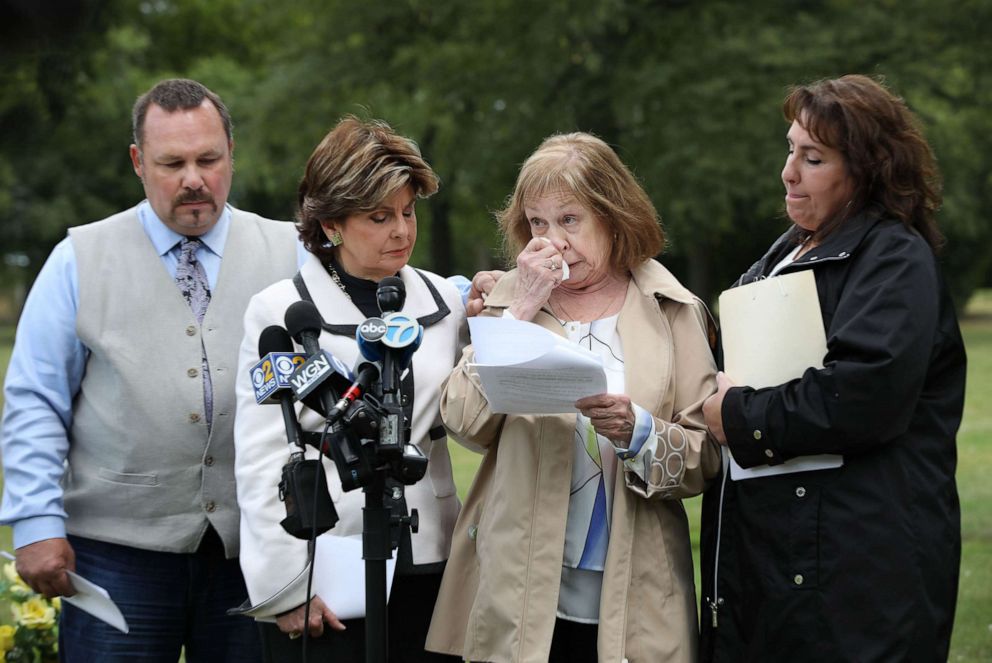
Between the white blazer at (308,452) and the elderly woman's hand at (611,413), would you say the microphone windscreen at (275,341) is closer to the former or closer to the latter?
the white blazer at (308,452)

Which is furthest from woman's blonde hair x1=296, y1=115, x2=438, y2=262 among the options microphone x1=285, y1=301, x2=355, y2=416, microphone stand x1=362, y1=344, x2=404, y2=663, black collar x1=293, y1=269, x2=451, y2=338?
microphone stand x1=362, y1=344, x2=404, y2=663

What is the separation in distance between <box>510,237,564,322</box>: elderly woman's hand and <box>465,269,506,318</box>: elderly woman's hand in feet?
0.72

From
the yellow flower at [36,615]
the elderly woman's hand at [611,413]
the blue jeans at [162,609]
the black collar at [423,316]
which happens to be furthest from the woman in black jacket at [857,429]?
the yellow flower at [36,615]

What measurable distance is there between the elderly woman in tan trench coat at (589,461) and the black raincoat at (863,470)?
0.76ft

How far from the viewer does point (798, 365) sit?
129 inches

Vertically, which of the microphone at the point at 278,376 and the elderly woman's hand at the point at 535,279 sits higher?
the elderly woman's hand at the point at 535,279

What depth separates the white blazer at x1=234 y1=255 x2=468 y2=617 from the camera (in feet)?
11.1


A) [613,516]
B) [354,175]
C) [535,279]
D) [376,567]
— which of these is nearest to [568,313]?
[535,279]

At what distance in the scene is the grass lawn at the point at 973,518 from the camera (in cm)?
657

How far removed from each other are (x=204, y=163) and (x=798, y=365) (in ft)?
6.33

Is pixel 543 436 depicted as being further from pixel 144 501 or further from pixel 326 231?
pixel 144 501

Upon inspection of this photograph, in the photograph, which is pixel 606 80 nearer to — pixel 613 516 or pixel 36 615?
pixel 36 615

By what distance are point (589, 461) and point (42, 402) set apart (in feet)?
5.44

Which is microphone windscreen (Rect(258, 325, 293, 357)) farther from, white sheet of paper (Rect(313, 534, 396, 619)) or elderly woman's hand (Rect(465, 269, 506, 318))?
elderly woman's hand (Rect(465, 269, 506, 318))
